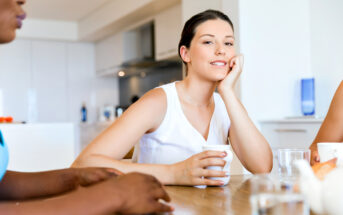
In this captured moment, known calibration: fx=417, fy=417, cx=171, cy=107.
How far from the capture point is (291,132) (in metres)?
2.84

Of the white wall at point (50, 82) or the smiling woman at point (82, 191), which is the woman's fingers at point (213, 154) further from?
the white wall at point (50, 82)

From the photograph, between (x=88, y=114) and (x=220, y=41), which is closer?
(x=220, y=41)

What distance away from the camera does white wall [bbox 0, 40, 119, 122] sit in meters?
6.41

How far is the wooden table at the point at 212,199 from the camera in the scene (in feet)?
2.72

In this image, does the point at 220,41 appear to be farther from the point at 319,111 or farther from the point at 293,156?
the point at 319,111

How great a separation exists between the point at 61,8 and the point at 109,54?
99 cm

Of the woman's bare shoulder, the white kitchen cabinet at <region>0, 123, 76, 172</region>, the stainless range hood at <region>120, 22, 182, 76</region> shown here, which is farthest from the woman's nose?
the stainless range hood at <region>120, 22, 182, 76</region>

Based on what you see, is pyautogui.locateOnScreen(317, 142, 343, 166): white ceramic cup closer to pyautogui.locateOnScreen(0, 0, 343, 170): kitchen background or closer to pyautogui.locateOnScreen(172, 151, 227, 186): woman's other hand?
pyautogui.locateOnScreen(172, 151, 227, 186): woman's other hand

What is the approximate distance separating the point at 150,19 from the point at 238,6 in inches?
83.2

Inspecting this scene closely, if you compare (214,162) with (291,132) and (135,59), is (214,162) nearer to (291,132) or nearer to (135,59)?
(291,132)

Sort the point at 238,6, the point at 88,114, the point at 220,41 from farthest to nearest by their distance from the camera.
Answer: the point at 88,114
the point at 238,6
the point at 220,41

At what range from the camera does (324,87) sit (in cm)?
320

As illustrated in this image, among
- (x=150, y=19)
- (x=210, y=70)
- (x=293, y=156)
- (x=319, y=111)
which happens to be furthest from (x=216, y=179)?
(x=150, y=19)

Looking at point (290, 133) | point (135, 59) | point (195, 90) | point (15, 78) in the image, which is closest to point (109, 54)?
point (135, 59)
